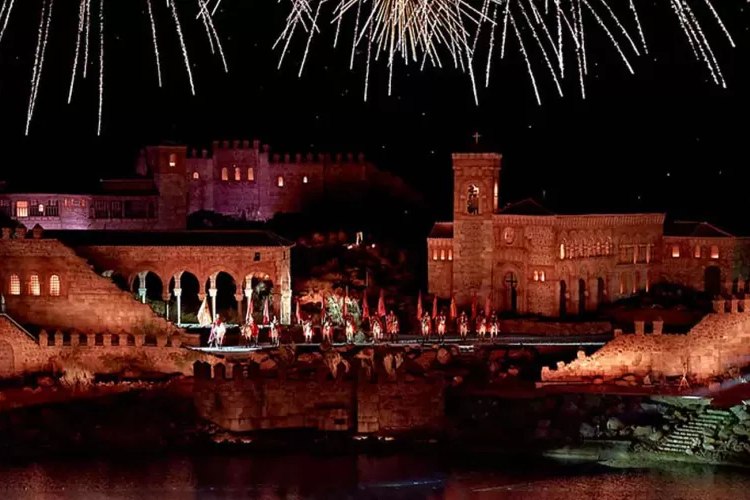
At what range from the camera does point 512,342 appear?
54688 millimetres

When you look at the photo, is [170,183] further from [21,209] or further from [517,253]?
[517,253]

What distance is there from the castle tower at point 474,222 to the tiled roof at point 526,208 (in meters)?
0.52

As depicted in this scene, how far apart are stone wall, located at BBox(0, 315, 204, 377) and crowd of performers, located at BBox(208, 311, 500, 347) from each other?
5.70 feet

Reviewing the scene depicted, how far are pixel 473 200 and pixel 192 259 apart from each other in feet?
33.9

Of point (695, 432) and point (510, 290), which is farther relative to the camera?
point (510, 290)

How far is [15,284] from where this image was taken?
5466cm

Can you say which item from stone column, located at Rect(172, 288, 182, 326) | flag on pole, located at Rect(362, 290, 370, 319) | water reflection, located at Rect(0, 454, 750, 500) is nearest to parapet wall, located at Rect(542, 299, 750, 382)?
water reflection, located at Rect(0, 454, 750, 500)

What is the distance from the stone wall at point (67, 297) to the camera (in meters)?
54.2

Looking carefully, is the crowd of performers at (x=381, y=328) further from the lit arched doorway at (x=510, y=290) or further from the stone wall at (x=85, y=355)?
the lit arched doorway at (x=510, y=290)

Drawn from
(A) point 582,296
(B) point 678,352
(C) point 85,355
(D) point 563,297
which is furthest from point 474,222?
(C) point 85,355

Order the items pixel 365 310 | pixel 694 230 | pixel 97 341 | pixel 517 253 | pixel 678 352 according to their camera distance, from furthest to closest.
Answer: pixel 694 230 < pixel 517 253 < pixel 365 310 < pixel 97 341 < pixel 678 352

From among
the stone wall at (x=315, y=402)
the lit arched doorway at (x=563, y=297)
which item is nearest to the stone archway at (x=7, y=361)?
the stone wall at (x=315, y=402)

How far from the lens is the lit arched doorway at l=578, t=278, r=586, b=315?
200ft

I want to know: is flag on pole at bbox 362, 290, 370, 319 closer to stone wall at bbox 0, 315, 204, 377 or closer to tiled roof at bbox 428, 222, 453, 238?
tiled roof at bbox 428, 222, 453, 238
